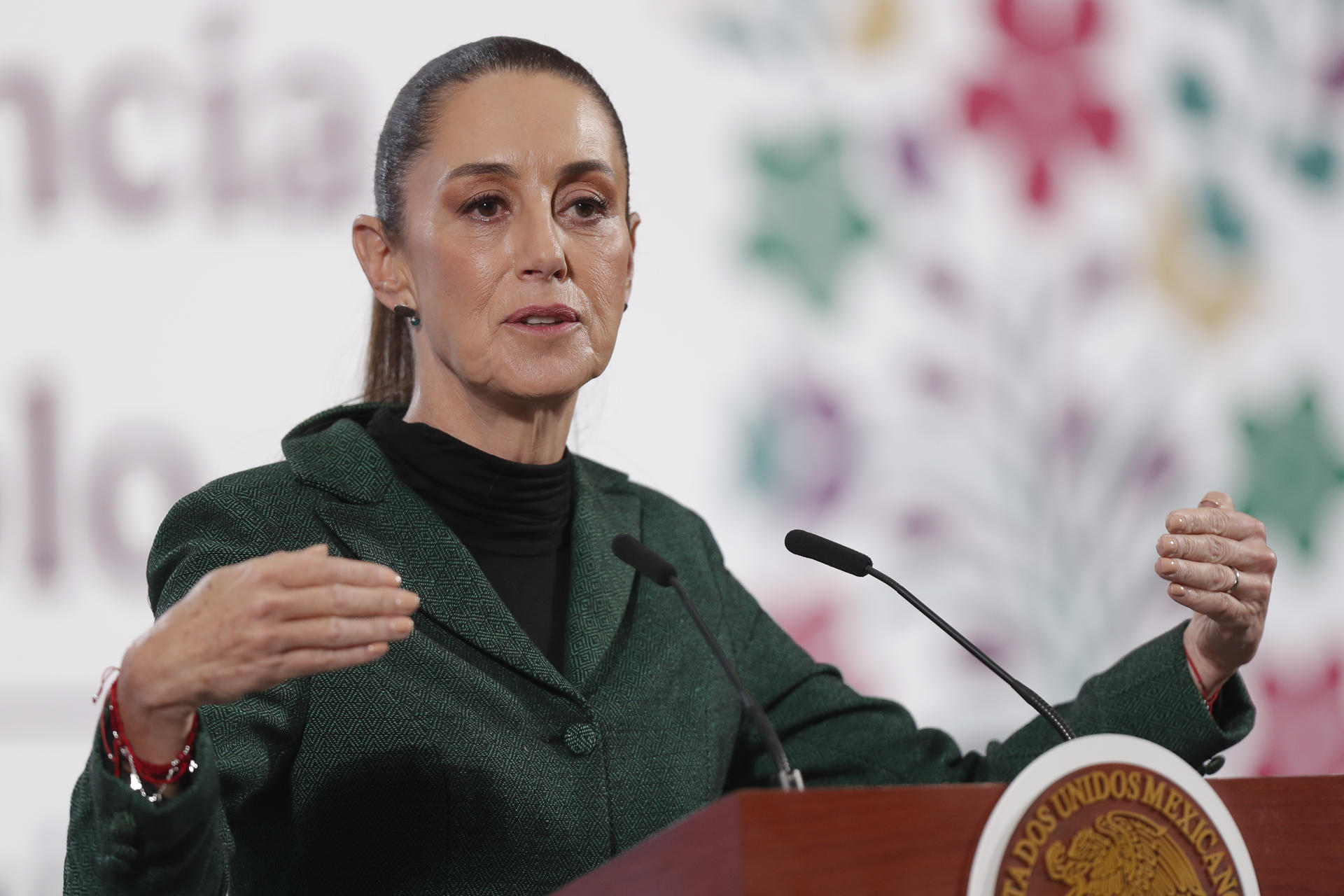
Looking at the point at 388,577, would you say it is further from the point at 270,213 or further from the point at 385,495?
the point at 270,213

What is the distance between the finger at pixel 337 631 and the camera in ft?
3.68

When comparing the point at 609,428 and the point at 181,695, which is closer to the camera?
the point at 181,695

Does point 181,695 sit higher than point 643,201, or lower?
lower

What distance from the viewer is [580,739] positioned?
1.66 metres

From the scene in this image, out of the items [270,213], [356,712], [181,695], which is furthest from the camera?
[270,213]

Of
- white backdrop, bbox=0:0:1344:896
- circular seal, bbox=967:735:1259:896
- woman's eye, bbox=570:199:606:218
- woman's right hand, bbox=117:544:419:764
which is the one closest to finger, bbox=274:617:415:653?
woman's right hand, bbox=117:544:419:764

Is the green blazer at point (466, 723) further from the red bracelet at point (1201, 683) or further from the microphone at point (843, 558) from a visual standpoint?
the microphone at point (843, 558)

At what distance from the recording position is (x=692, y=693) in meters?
1.84

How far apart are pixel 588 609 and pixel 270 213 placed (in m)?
1.01

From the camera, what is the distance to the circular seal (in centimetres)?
105

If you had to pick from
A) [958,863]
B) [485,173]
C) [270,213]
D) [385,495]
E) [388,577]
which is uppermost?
[270,213]

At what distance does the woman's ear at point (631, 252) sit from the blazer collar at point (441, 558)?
0.32 meters

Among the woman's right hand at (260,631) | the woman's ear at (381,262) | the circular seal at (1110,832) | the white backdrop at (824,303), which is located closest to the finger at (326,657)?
the woman's right hand at (260,631)

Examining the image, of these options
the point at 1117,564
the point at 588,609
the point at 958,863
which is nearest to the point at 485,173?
the point at 588,609
